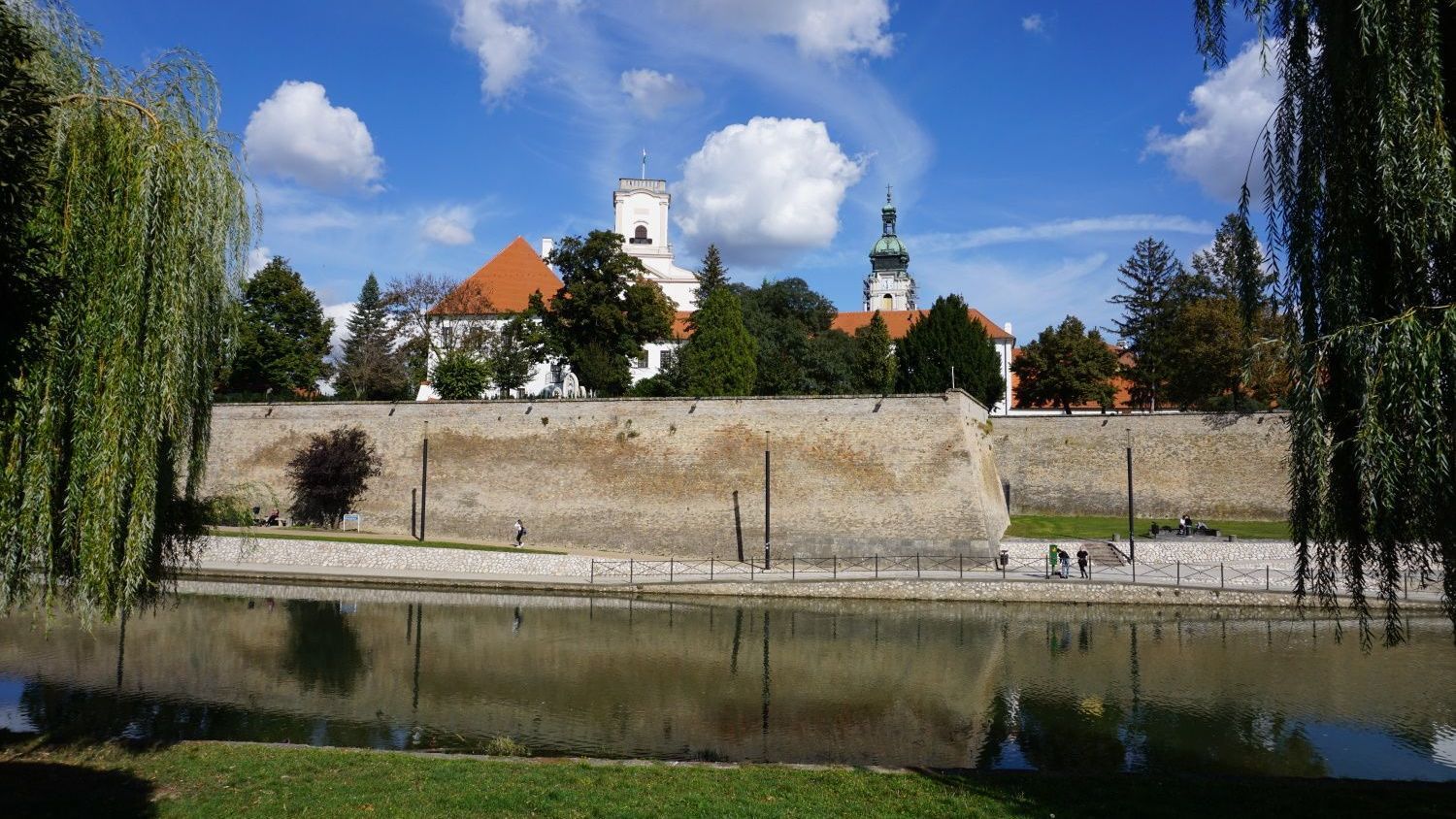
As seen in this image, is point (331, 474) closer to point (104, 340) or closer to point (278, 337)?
point (278, 337)

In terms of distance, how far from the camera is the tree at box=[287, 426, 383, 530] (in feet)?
101

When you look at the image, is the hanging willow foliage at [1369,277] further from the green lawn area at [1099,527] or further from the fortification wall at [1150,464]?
the fortification wall at [1150,464]

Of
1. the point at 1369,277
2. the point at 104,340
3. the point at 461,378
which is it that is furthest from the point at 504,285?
the point at 1369,277

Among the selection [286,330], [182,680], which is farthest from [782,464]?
[286,330]

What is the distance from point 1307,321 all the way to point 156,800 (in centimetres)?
1089

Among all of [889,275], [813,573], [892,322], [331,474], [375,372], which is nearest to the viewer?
[813,573]

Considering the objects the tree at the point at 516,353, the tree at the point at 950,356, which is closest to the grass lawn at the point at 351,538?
the tree at the point at 516,353

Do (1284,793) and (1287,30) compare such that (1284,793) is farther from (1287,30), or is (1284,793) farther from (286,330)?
(286,330)

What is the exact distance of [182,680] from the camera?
14383 millimetres

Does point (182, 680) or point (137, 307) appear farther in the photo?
point (182, 680)

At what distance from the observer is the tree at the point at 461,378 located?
36688 mm

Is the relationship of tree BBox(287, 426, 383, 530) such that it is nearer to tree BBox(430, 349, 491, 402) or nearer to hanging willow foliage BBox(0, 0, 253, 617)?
tree BBox(430, 349, 491, 402)

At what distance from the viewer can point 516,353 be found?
4106 cm

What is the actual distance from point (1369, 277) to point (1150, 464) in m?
27.1
